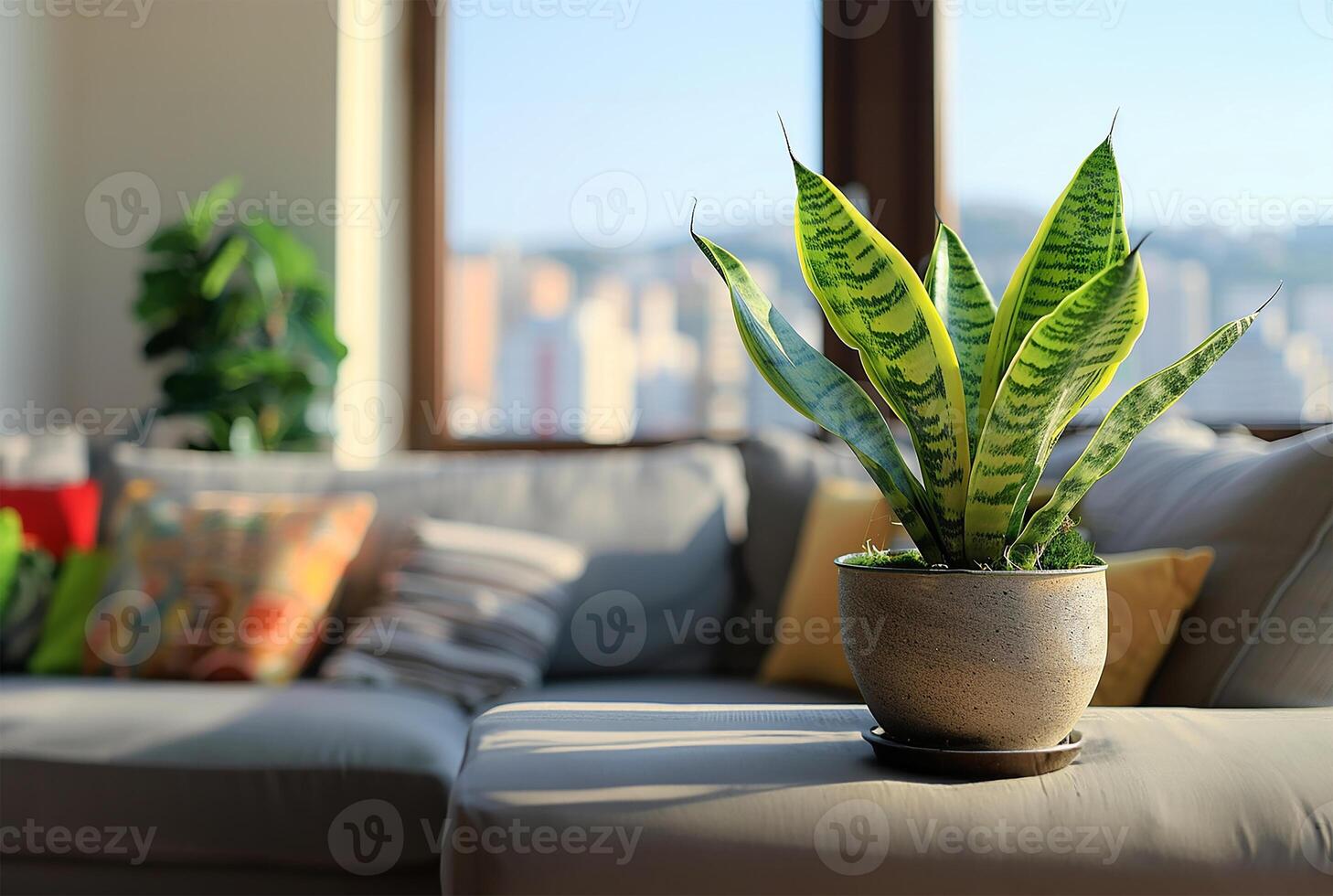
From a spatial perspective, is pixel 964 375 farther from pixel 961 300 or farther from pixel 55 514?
pixel 55 514

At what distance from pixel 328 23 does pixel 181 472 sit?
1534 millimetres

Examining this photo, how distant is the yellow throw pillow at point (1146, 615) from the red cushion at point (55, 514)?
199 centimetres

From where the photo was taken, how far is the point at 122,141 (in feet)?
11.5

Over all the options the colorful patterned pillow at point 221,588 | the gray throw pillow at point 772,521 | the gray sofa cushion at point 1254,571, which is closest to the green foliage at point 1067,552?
the gray sofa cushion at point 1254,571

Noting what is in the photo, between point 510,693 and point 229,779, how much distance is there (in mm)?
510

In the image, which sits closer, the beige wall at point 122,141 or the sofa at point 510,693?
the sofa at point 510,693

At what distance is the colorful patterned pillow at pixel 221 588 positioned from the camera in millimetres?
2125

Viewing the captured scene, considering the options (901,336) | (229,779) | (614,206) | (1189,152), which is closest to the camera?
(901,336)

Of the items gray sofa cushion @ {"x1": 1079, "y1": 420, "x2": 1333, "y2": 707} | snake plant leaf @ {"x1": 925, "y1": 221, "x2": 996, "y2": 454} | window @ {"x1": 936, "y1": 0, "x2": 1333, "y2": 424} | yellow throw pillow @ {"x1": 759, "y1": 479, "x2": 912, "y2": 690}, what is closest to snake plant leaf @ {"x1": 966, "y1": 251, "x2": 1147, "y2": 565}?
snake plant leaf @ {"x1": 925, "y1": 221, "x2": 996, "y2": 454}

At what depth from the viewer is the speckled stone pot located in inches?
30.3

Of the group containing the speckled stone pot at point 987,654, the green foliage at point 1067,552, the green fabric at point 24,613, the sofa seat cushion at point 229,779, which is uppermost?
the green foliage at point 1067,552

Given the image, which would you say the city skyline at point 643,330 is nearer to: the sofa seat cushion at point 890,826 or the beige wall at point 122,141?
the beige wall at point 122,141

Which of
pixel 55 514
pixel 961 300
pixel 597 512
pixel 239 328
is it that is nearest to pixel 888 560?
pixel 961 300

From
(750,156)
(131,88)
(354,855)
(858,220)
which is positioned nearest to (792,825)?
(858,220)
